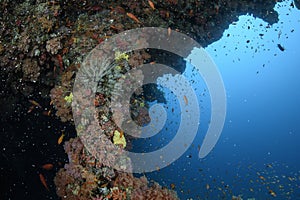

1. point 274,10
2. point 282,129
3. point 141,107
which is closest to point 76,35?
point 141,107

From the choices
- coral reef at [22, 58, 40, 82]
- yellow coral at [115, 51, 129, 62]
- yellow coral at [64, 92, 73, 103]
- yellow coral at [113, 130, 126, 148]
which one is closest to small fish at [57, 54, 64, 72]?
coral reef at [22, 58, 40, 82]

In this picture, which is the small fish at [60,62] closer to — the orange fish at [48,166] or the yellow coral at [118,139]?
the yellow coral at [118,139]

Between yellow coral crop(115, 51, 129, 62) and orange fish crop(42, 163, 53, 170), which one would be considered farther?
orange fish crop(42, 163, 53, 170)

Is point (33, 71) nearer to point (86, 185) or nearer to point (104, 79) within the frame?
point (104, 79)

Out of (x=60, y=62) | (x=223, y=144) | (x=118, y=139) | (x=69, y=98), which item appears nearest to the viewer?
(x=118, y=139)

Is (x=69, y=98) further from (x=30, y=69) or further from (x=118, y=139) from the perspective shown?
(x=118, y=139)

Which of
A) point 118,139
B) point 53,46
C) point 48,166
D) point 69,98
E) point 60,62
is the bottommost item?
point 48,166

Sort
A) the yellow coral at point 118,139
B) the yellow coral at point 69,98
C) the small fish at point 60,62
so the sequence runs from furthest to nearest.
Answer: the small fish at point 60,62 → the yellow coral at point 69,98 → the yellow coral at point 118,139

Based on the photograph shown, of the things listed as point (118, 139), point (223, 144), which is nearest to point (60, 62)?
point (118, 139)

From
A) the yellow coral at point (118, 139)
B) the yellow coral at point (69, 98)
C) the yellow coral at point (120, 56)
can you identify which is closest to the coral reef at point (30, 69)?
the yellow coral at point (69, 98)

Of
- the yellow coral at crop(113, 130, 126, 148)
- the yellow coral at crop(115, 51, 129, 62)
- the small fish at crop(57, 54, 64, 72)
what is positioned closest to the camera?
the yellow coral at crop(113, 130, 126, 148)

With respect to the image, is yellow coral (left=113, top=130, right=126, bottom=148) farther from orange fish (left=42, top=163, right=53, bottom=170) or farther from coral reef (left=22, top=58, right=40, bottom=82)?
coral reef (left=22, top=58, right=40, bottom=82)

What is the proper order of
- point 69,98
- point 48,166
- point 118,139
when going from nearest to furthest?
1. point 118,139
2. point 69,98
3. point 48,166

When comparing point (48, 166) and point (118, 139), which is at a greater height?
point (118, 139)
